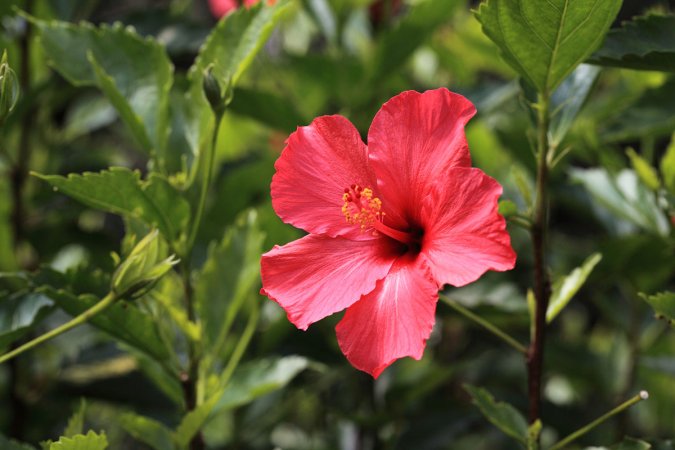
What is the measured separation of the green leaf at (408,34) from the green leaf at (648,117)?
333 mm

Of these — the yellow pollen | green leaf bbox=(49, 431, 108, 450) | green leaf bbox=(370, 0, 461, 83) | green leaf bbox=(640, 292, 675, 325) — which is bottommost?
green leaf bbox=(640, 292, 675, 325)

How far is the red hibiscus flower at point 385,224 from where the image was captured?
74 cm

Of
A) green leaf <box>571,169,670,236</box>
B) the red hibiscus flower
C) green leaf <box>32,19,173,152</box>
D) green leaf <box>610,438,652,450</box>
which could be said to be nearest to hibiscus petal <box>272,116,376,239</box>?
the red hibiscus flower

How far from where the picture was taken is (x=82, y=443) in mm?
747

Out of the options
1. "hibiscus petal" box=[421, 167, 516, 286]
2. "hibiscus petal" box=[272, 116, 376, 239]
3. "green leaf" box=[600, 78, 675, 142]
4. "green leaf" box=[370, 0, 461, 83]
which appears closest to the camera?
"hibiscus petal" box=[421, 167, 516, 286]

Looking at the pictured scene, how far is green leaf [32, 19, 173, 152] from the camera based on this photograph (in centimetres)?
99

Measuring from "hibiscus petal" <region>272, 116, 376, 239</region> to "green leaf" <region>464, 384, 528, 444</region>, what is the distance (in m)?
0.21

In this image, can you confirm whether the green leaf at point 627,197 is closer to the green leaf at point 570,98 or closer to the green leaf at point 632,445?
the green leaf at point 570,98

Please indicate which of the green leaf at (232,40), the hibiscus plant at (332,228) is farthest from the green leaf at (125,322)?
the green leaf at (232,40)

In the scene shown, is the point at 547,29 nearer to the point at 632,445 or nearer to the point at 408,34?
the point at 632,445

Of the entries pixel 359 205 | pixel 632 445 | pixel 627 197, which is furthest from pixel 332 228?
pixel 627 197

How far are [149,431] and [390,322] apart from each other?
315 mm

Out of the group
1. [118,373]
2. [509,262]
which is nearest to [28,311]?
→ [509,262]

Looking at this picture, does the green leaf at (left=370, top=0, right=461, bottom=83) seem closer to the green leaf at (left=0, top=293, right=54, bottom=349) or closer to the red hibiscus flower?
the red hibiscus flower
